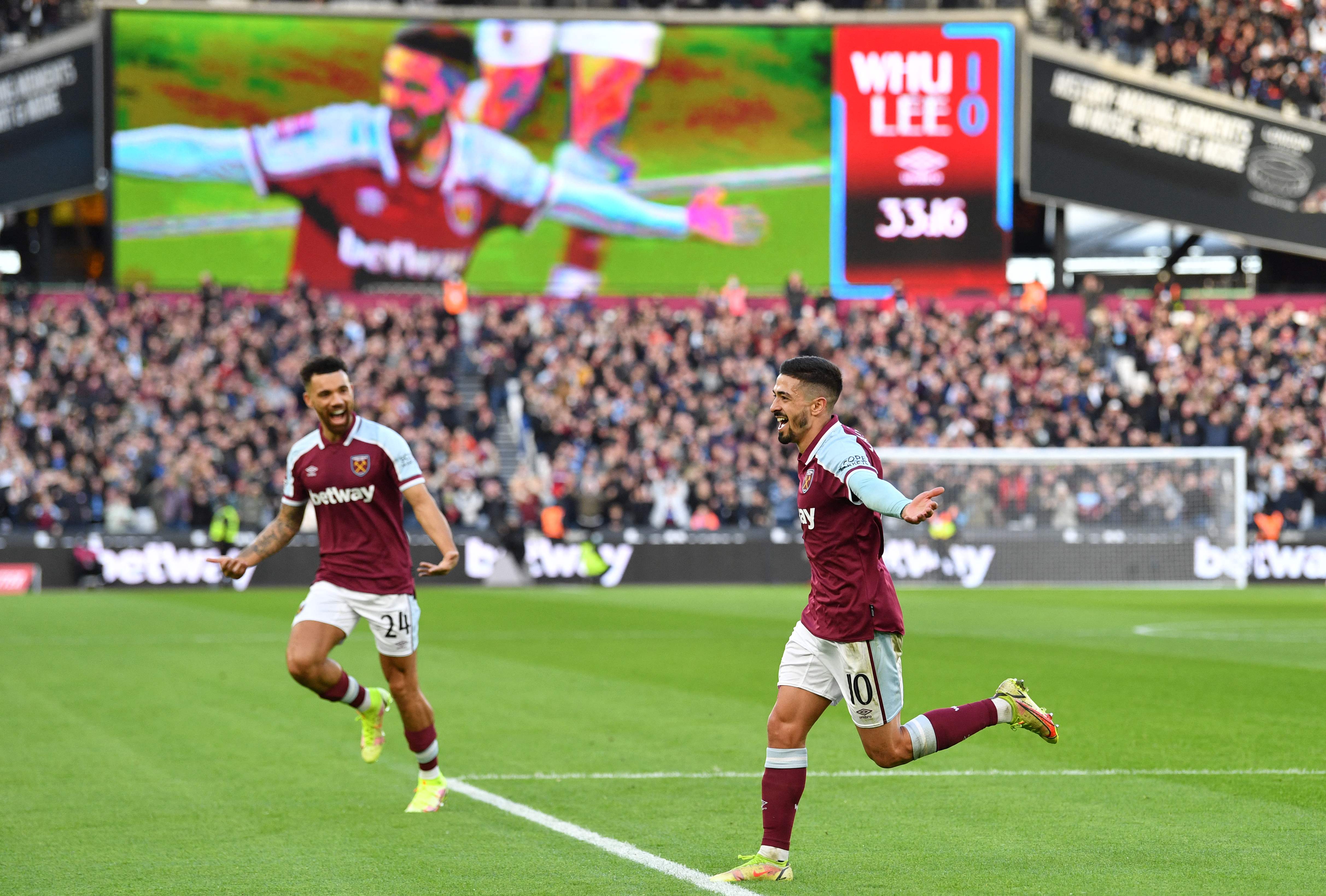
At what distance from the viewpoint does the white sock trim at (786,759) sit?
7.04 m

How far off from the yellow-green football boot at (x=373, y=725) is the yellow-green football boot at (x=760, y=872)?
3.11 metres

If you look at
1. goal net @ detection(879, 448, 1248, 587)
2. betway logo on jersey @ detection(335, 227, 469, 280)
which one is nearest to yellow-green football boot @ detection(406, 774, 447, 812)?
goal net @ detection(879, 448, 1248, 587)

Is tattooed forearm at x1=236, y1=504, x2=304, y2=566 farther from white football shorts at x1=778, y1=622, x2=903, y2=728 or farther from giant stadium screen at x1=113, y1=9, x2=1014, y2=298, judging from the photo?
giant stadium screen at x1=113, y1=9, x2=1014, y2=298

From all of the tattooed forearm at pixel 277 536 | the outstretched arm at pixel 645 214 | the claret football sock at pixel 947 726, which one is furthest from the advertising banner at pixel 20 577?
the claret football sock at pixel 947 726

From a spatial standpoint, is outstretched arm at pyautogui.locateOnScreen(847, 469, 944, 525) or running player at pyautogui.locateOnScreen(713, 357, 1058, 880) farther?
running player at pyautogui.locateOnScreen(713, 357, 1058, 880)

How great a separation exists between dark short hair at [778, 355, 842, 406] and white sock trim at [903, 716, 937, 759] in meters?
1.46

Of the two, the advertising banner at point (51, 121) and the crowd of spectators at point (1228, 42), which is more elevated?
the crowd of spectators at point (1228, 42)

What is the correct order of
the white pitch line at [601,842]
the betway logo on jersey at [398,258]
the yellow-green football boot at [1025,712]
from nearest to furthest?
the white pitch line at [601,842], the yellow-green football boot at [1025,712], the betway logo on jersey at [398,258]

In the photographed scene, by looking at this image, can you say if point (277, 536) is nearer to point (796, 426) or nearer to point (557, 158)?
point (796, 426)

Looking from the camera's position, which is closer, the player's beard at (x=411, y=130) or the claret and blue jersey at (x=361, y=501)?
the claret and blue jersey at (x=361, y=501)

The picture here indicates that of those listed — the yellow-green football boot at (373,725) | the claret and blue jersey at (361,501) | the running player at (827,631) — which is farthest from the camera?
the yellow-green football boot at (373,725)

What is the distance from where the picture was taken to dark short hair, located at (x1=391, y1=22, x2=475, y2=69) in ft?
127

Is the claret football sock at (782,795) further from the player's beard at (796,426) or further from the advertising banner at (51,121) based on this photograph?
the advertising banner at (51,121)

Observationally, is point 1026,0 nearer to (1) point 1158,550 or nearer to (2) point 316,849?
(1) point 1158,550
